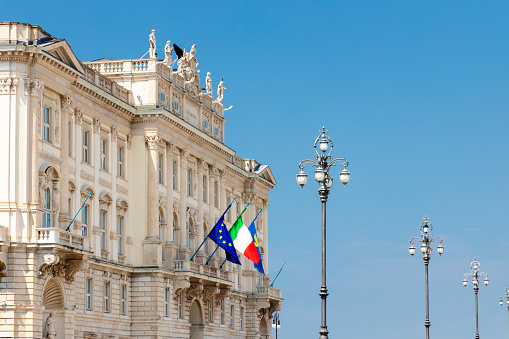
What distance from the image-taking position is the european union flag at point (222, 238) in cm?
7656

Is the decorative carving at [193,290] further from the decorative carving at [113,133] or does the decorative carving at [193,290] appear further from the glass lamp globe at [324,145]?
the glass lamp globe at [324,145]

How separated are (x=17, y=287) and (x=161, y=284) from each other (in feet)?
57.8

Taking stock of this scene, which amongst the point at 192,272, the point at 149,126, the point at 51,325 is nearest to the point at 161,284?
the point at 192,272

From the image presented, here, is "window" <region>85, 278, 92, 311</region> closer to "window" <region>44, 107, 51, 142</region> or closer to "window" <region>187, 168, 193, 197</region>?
"window" <region>44, 107, 51, 142</region>

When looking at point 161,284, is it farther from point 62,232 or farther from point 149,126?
point 62,232

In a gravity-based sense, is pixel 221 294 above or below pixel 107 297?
above

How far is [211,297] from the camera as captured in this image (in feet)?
274

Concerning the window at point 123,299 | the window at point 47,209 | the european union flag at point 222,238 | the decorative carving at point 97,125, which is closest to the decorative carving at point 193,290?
the european union flag at point 222,238

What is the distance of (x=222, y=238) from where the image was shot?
77062 millimetres

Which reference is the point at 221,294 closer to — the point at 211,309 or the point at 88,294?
the point at 211,309

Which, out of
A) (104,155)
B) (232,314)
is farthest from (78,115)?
(232,314)

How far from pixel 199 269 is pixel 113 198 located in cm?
1099

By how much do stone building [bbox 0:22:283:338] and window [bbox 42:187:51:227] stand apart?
100 millimetres

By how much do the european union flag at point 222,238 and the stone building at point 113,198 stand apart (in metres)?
2.03
